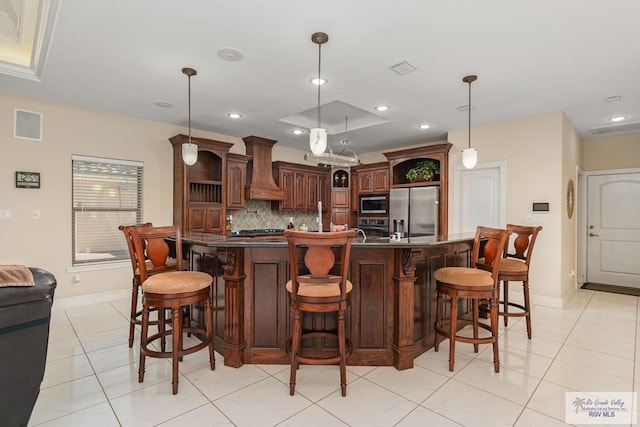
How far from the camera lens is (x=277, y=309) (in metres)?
2.67

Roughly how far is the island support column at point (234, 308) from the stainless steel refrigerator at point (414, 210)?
3.97 meters

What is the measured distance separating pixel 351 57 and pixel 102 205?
4.04 m

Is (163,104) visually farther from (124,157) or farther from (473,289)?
(473,289)

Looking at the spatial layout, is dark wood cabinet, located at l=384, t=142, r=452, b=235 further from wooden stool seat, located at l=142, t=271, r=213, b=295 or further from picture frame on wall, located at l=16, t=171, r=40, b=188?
picture frame on wall, located at l=16, t=171, r=40, b=188

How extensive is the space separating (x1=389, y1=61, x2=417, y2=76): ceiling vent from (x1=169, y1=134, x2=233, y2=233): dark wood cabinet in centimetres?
319

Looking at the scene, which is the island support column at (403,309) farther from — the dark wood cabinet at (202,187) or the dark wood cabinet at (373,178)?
the dark wood cabinet at (373,178)

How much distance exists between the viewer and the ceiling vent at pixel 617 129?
498 centimetres

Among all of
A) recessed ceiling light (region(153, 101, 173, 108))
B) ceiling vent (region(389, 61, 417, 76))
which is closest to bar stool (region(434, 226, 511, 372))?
ceiling vent (region(389, 61, 417, 76))

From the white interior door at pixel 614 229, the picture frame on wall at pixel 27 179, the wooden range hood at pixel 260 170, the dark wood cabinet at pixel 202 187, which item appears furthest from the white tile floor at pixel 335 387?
the wooden range hood at pixel 260 170

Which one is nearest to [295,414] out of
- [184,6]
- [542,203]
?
[184,6]

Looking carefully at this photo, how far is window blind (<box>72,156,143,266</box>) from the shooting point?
4430 millimetres

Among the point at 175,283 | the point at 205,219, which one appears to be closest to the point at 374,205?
the point at 205,219

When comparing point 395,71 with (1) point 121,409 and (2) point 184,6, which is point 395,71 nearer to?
(2) point 184,6

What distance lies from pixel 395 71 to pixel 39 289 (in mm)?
3243
